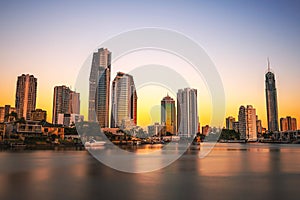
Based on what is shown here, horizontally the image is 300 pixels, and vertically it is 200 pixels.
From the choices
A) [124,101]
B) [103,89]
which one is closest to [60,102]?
[103,89]

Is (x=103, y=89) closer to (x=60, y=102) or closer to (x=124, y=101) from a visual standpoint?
(x=124, y=101)

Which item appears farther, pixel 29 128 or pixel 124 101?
pixel 124 101

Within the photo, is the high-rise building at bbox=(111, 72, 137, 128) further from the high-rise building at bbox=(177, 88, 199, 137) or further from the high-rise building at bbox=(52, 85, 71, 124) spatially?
the high-rise building at bbox=(52, 85, 71, 124)

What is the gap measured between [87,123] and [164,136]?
74.0 m

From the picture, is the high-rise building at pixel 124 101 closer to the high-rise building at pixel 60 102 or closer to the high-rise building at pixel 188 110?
the high-rise building at pixel 188 110

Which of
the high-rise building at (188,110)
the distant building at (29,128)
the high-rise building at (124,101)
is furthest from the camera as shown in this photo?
the high-rise building at (188,110)

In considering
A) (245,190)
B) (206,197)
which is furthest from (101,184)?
(245,190)

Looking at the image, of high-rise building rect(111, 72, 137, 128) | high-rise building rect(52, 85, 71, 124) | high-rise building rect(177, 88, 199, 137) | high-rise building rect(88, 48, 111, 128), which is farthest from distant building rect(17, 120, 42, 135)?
high-rise building rect(52, 85, 71, 124)

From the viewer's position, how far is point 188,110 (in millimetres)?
120688

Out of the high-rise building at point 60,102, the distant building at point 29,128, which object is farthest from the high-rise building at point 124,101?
the high-rise building at point 60,102

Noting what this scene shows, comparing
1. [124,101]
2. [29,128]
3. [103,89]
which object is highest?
[103,89]

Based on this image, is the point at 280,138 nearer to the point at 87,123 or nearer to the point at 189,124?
the point at 189,124

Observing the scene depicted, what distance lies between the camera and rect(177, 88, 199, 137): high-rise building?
11685 centimetres

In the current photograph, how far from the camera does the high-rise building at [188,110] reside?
11685 centimetres
